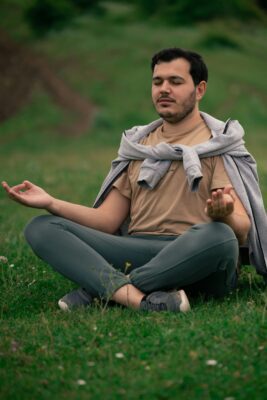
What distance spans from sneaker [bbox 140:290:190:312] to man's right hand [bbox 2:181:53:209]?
0.91m

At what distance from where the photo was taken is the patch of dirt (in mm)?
25344

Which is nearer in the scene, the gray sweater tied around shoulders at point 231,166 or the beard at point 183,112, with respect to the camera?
the gray sweater tied around shoulders at point 231,166

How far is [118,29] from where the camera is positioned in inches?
1292

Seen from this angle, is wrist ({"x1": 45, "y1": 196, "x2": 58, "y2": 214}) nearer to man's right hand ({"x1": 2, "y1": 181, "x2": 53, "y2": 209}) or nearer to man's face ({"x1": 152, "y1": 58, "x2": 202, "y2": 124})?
man's right hand ({"x1": 2, "y1": 181, "x2": 53, "y2": 209})

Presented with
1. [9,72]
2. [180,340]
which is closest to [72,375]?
[180,340]

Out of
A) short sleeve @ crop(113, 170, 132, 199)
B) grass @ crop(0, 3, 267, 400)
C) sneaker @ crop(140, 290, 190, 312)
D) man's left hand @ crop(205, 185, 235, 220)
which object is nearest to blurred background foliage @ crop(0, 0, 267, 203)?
grass @ crop(0, 3, 267, 400)

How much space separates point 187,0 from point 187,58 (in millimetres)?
30153

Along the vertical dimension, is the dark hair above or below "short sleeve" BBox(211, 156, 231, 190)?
above

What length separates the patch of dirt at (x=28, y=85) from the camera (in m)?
25.3

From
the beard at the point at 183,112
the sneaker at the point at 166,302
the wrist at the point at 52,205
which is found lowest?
the sneaker at the point at 166,302

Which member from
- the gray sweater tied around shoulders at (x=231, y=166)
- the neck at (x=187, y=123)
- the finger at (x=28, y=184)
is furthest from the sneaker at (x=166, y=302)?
the neck at (x=187, y=123)

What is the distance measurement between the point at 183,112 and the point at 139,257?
3.33 feet

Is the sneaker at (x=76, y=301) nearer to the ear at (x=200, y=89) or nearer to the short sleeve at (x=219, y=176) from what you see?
the short sleeve at (x=219, y=176)

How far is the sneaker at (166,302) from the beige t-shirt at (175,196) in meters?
0.53
